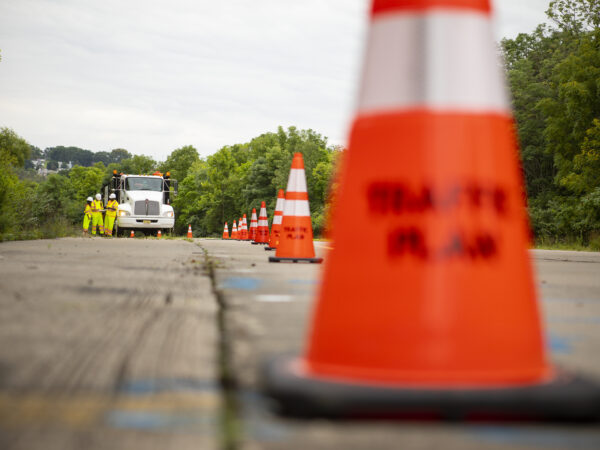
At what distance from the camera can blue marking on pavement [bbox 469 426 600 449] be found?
235 centimetres

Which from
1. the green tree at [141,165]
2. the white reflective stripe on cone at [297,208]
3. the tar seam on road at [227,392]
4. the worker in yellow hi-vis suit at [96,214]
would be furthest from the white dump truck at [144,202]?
the green tree at [141,165]

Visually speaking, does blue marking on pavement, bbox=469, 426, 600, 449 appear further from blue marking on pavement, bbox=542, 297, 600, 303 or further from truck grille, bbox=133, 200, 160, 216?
truck grille, bbox=133, 200, 160, 216

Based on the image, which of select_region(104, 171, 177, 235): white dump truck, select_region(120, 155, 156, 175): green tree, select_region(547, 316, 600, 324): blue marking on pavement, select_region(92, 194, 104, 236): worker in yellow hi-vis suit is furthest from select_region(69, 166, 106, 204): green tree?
select_region(547, 316, 600, 324): blue marking on pavement

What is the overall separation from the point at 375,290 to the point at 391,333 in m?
0.19

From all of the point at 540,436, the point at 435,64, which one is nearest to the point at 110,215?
the point at 435,64

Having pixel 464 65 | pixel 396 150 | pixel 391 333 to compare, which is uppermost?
pixel 464 65

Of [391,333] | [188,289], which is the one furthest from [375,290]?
[188,289]

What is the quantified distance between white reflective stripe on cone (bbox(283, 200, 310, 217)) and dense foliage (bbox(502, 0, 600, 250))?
14.6 m

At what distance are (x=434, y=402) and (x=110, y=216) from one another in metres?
32.2

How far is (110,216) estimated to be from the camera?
33.7m

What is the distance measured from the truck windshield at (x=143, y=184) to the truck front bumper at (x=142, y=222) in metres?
1.53

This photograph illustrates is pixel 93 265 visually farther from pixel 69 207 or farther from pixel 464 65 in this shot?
pixel 69 207

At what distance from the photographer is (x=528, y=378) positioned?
2.82 meters

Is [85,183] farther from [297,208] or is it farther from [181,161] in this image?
[297,208]
